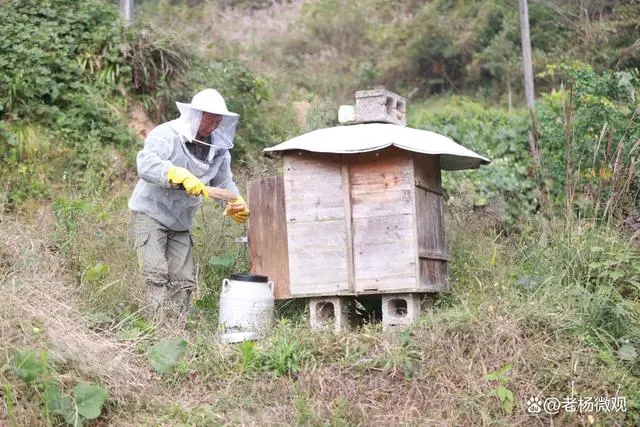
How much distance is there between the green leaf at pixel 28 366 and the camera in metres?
4.37

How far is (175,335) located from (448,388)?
5.96 feet

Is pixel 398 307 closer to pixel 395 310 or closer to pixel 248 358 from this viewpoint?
pixel 395 310

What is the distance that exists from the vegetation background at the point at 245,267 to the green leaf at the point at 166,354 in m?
0.01

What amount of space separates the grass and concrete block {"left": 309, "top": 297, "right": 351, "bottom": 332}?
0.14m

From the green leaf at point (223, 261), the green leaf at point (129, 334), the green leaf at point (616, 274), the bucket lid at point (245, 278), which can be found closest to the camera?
the green leaf at point (129, 334)

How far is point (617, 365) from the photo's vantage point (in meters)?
5.10

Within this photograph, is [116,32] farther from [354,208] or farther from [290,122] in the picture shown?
[354,208]

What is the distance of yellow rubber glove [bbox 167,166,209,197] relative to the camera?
551cm

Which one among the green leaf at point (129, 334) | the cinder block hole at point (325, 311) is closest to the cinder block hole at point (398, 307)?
the cinder block hole at point (325, 311)

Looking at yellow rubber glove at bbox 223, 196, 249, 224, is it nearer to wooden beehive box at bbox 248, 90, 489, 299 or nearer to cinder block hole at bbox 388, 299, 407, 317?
wooden beehive box at bbox 248, 90, 489, 299

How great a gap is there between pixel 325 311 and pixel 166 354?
52.8 inches

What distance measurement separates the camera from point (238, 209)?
19.9 ft

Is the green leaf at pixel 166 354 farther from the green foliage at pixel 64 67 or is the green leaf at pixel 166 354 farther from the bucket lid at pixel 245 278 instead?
the green foliage at pixel 64 67

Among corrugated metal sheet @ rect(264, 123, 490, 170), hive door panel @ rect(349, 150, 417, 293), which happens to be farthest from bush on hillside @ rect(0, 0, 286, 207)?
hive door panel @ rect(349, 150, 417, 293)
